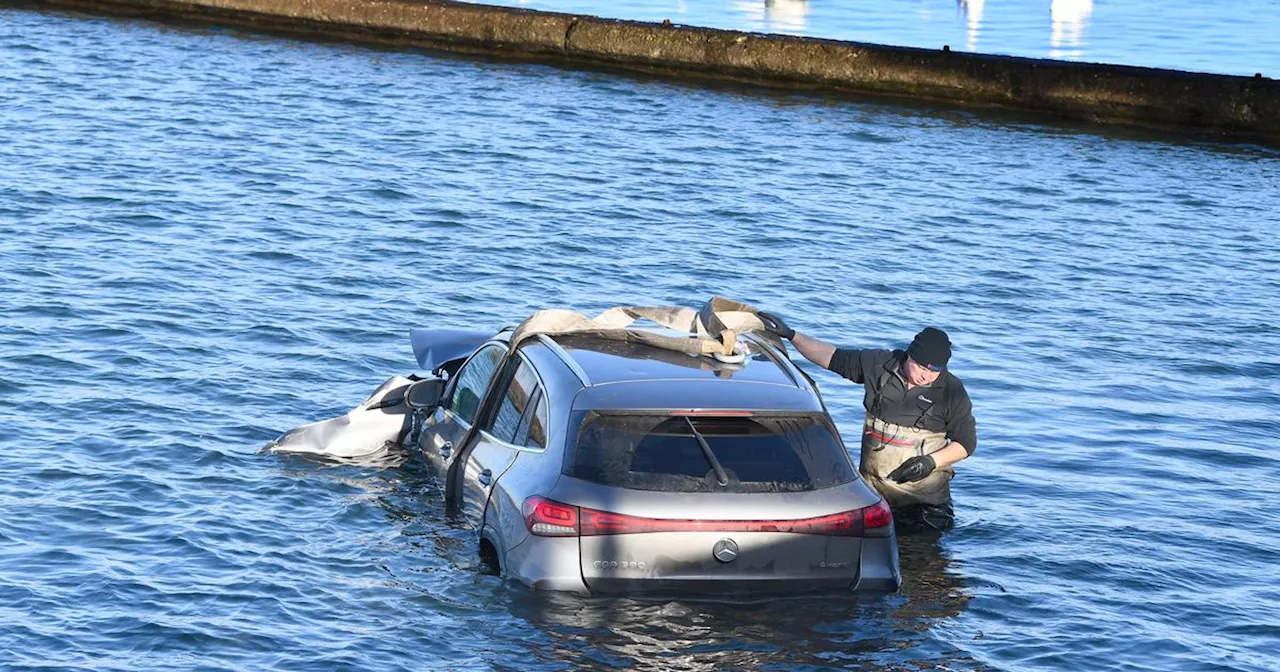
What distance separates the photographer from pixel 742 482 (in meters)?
8.98

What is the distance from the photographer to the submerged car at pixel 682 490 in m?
8.83

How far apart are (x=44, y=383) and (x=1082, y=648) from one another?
846 centimetres

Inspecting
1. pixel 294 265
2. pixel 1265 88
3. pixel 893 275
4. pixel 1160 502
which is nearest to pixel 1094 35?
pixel 1265 88

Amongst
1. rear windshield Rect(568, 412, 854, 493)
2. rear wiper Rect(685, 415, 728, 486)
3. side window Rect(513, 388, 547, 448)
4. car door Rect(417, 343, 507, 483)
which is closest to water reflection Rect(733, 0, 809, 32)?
car door Rect(417, 343, 507, 483)

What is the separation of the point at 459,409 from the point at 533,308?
6531mm

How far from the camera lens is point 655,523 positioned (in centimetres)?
879

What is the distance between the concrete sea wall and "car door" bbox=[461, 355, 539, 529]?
72.8ft

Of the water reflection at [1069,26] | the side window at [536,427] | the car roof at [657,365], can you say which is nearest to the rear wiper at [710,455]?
the car roof at [657,365]

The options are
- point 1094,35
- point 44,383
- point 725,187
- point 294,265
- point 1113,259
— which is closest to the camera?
point 44,383

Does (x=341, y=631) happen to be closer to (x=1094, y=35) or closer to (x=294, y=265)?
(x=294, y=265)

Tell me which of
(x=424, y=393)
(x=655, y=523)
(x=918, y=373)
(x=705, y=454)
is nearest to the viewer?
(x=655, y=523)

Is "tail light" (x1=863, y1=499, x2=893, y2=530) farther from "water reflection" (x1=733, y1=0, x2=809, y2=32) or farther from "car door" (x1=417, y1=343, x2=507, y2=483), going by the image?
"water reflection" (x1=733, y1=0, x2=809, y2=32)

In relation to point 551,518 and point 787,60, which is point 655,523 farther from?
point 787,60

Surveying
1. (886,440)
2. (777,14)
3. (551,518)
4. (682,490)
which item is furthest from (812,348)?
(777,14)
